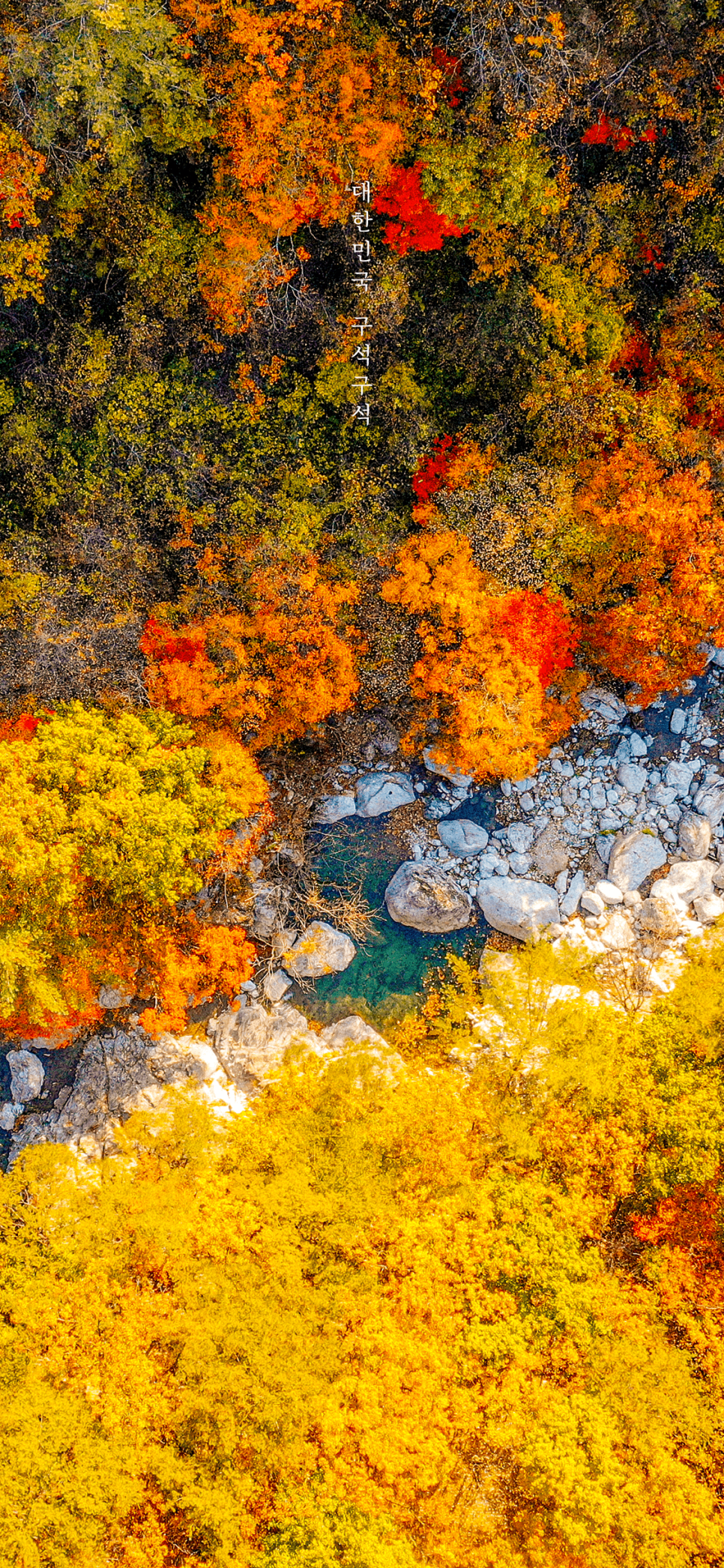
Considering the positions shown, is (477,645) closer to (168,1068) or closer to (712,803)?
(712,803)

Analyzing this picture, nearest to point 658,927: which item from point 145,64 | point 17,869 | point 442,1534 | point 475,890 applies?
point 475,890

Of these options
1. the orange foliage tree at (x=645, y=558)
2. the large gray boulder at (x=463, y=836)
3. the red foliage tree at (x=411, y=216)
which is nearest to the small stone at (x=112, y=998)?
the large gray boulder at (x=463, y=836)

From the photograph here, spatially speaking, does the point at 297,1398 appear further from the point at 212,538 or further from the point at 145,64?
the point at 145,64

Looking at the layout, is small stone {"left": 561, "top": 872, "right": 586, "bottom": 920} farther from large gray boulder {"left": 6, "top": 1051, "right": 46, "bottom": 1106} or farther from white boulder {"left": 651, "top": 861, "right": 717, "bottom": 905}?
large gray boulder {"left": 6, "top": 1051, "right": 46, "bottom": 1106}

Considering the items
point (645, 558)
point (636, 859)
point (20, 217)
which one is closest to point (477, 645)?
point (645, 558)

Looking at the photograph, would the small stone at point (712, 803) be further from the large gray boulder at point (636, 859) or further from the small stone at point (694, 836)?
the large gray boulder at point (636, 859)

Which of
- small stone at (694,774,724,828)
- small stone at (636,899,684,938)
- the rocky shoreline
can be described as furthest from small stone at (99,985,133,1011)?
small stone at (694,774,724,828)
